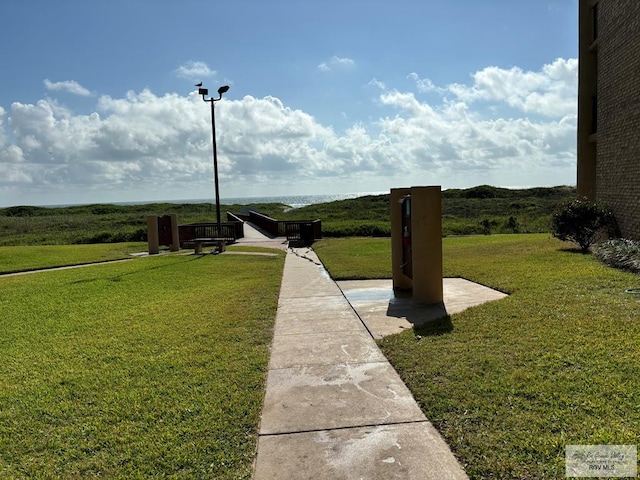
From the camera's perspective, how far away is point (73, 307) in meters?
Result: 7.86

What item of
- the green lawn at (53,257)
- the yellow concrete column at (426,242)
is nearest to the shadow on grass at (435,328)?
the yellow concrete column at (426,242)

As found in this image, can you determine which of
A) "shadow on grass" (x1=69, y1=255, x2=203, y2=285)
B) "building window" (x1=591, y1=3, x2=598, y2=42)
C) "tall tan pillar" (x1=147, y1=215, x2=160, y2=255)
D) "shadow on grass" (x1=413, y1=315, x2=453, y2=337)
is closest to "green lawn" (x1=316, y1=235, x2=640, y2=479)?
"shadow on grass" (x1=413, y1=315, x2=453, y2=337)

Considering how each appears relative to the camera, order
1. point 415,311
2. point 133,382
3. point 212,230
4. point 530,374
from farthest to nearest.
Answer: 1. point 212,230
2. point 415,311
3. point 133,382
4. point 530,374

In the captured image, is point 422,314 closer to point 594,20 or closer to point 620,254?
point 620,254

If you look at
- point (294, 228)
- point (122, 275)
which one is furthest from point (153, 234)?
point (294, 228)

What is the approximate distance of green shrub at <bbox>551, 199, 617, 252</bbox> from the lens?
12.3 m

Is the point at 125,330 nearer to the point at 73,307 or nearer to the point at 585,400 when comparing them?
the point at 73,307

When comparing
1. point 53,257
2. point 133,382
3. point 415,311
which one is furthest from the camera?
point 53,257

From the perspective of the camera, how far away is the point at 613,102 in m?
13.6

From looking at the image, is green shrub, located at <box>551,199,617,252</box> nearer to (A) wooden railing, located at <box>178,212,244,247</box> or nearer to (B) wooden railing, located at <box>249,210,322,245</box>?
(B) wooden railing, located at <box>249,210,322,245</box>

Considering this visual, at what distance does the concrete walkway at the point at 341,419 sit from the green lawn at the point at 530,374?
176 millimetres

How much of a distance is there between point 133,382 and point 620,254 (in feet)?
33.0

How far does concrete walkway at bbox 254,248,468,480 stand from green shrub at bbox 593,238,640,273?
665 centimetres

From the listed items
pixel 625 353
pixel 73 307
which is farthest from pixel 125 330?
pixel 625 353
